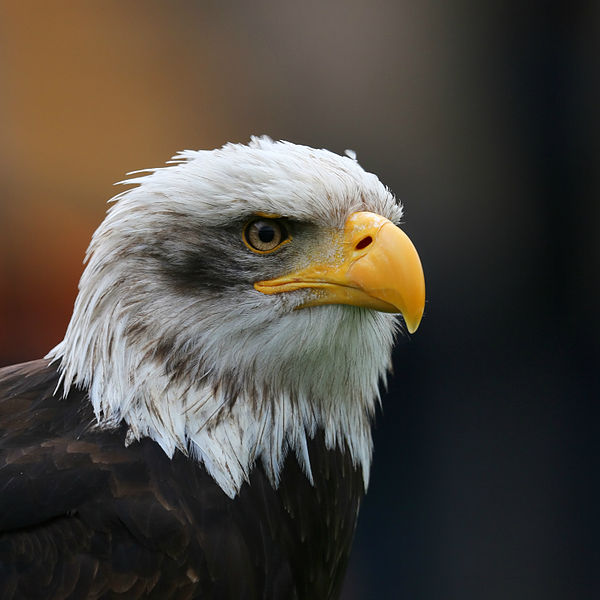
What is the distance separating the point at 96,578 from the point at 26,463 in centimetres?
23

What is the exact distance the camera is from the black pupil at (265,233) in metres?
1.47

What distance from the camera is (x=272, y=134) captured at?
354 cm

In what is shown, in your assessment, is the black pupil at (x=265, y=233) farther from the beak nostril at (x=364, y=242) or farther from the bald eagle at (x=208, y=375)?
the beak nostril at (x=364, y=242)

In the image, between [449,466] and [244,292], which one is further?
[449,466]

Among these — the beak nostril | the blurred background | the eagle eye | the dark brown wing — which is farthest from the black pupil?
the blurred background

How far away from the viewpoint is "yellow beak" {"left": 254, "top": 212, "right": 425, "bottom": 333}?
140cm

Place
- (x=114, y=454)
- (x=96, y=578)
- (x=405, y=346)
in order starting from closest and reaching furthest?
1. (x=96, y=578)
2. (x=114, y=454)
3. (x=405, y=346)

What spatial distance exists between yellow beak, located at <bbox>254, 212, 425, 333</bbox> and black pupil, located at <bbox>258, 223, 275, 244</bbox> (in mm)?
73

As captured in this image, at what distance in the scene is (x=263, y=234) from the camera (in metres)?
1.47

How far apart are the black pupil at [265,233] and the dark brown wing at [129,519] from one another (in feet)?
1.36

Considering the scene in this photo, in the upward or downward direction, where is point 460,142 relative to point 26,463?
upward

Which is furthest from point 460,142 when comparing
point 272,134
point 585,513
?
point 585,513

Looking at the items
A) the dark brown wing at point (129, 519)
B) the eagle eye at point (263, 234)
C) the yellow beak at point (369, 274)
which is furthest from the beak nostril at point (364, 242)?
the dark brown wing at point (129, 519)

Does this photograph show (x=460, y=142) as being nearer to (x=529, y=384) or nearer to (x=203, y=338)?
(x=529, y=384)
